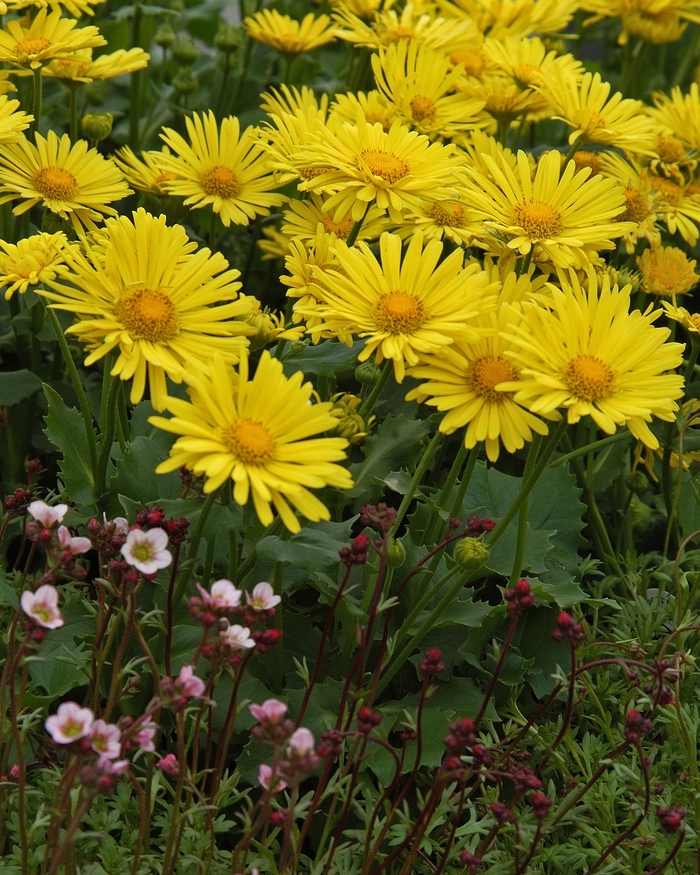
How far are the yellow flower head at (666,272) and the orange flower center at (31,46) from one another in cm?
113

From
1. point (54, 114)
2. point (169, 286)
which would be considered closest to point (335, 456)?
point (169, 286)

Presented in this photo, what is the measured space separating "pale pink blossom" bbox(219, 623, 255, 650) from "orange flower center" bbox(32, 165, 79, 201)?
906 millimetres

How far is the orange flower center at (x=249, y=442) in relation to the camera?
1.17 metres

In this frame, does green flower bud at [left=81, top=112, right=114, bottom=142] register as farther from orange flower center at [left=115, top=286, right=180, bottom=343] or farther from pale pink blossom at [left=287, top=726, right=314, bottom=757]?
pale pink blossom at [left=287, top=726, right=314, bottom=757]

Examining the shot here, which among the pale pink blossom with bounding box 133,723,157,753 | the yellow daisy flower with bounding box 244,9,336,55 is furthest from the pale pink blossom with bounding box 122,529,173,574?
the yellow daisy flower with bounding box 244,9,336,55

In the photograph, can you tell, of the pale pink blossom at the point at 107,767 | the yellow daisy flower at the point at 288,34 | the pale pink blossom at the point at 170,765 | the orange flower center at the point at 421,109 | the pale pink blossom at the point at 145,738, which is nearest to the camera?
the pale pink blossom at the point at 107,767

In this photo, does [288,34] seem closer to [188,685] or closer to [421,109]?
[421,109]

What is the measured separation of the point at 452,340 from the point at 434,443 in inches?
6.5

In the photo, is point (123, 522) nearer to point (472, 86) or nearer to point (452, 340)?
point (452, 340)

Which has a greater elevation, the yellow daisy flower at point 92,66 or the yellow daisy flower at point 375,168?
the yellow daisy flower at point 375,168

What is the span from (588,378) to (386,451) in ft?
1.45

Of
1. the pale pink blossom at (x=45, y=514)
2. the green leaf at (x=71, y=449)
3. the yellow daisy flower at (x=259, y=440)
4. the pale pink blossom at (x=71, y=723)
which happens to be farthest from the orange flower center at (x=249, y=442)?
the green leaf at (x=71, y=449)

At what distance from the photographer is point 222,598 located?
114 cm

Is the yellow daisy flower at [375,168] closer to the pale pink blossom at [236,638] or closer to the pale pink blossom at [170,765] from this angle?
the pale pink blossom at [236,638]
